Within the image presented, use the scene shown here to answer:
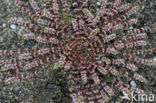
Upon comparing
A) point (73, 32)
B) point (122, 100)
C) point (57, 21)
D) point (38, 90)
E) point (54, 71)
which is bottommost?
point (122, 100)

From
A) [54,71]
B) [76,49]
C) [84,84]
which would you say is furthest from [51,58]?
[84,84]

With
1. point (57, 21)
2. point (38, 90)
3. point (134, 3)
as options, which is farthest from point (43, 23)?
point (134, 3)

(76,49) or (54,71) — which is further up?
(76,49)

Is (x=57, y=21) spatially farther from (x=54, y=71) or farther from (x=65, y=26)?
(x=54, y=71)


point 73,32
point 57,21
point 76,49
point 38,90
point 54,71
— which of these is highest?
point 57,21

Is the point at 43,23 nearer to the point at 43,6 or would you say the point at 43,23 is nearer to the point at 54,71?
the point at 43,6

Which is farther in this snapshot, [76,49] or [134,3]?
[134,3]
